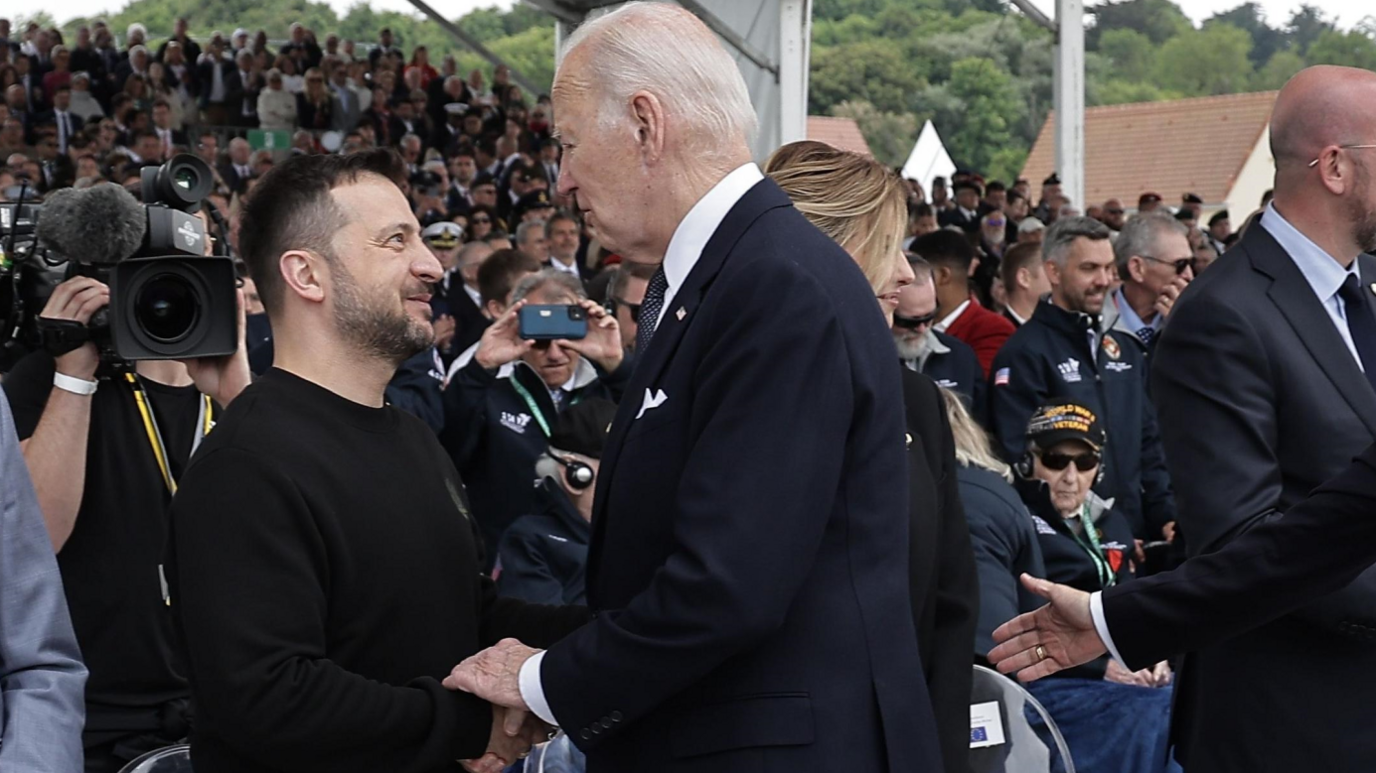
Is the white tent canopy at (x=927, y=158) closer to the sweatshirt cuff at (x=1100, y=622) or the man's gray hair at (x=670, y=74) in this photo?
the sweatshirt cuff at (x=1100, y=622)

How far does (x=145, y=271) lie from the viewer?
293 cm

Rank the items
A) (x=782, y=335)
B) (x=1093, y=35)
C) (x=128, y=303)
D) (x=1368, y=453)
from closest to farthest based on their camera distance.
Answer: (x=782, y=335)
(x=1368, y=453)
(x=128, y=303)
(x=1093, y=35)

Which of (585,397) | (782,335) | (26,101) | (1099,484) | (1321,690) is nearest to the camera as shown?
(782,335)

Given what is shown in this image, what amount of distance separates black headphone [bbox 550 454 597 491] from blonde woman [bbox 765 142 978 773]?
1.77 m

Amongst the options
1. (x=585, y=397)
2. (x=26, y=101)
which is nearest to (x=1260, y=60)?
(x=26, y=101)

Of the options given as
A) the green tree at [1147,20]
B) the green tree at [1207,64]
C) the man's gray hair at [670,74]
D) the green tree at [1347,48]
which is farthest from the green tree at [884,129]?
the man's gray hair at [670,74]

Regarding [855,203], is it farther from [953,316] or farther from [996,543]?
[953,316]

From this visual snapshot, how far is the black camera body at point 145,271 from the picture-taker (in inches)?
115

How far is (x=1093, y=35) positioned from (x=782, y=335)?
118460mm

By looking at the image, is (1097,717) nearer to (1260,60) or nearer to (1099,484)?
(1099,484)

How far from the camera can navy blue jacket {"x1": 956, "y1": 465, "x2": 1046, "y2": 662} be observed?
4027mm

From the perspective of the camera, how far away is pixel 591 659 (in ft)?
6.31

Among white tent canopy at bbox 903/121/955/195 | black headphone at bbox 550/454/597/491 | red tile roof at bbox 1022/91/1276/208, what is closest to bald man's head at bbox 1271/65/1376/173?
black headphone at bbox 550/454/597/491

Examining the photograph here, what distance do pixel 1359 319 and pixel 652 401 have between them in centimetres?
163
